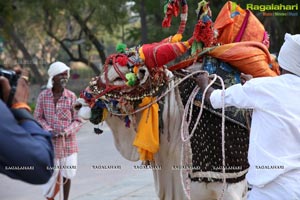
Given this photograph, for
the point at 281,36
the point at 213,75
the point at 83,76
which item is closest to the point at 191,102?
the point at 213,75

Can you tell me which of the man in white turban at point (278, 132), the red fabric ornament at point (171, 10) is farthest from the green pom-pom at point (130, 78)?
the man in white turban at point (278, 132)

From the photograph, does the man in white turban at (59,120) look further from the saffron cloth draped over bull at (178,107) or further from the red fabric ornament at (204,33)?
the red fabric ornament at (204,33)

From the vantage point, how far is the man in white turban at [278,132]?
3367 mm

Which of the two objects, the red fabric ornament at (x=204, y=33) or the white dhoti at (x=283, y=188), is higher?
the red fabric ornament at (x=204, y=33)

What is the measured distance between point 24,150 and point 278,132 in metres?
1.65

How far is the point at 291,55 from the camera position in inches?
135

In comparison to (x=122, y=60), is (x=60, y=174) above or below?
below

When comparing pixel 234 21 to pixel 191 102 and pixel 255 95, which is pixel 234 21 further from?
pixel 255 95

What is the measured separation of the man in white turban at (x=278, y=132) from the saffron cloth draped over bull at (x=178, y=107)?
101 centimetres

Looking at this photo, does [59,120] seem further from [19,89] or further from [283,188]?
[19,89]

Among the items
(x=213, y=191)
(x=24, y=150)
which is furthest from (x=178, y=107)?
(x=24, y=150)

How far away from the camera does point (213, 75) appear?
14.5 ft

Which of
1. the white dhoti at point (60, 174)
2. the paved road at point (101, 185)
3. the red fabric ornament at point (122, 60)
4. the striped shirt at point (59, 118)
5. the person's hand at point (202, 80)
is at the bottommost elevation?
the paved road at point (101, 185)

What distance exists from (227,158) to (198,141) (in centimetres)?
24
